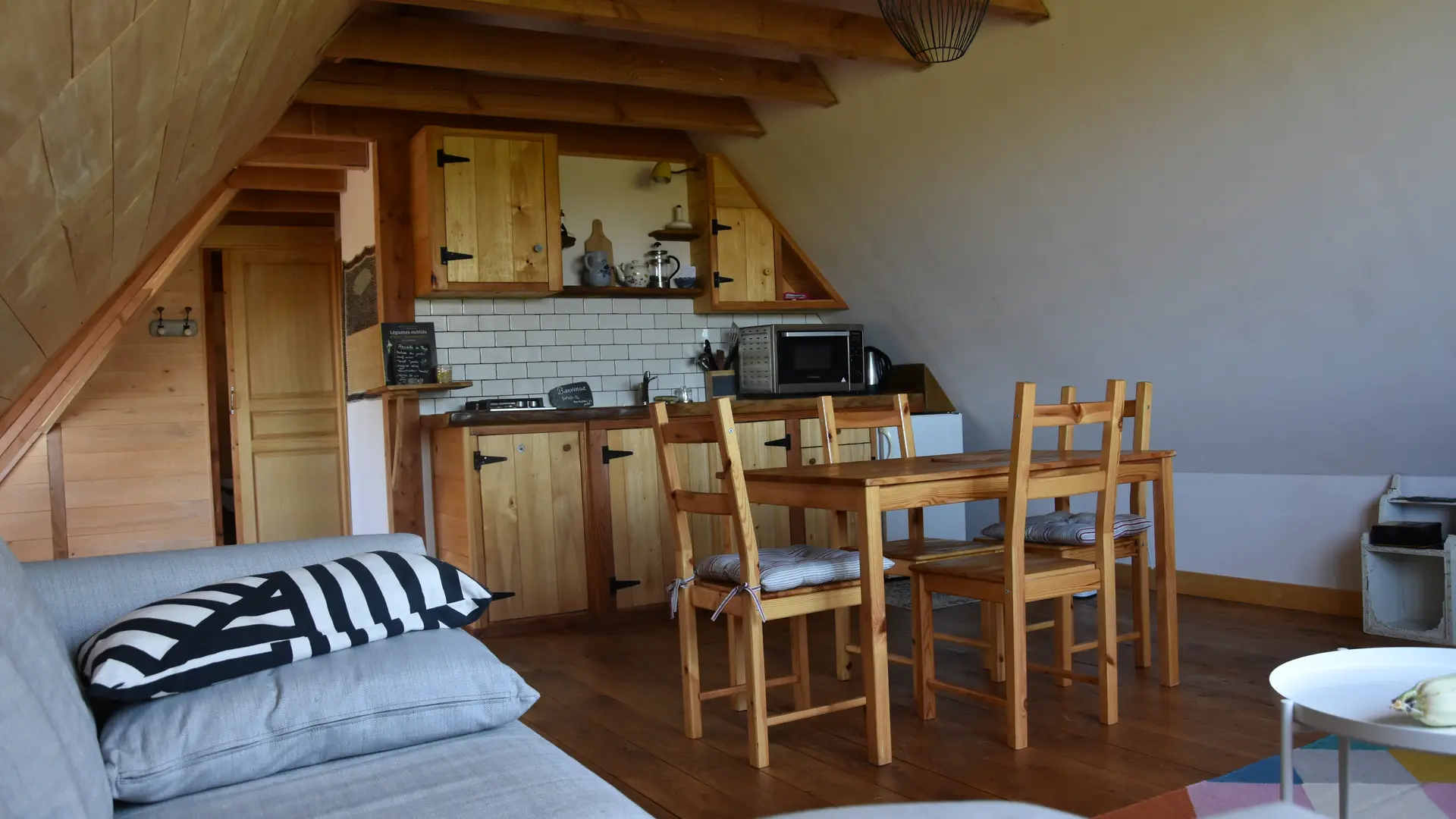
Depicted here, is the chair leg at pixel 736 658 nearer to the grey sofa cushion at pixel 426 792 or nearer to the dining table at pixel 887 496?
the dining table at pixel 887 496

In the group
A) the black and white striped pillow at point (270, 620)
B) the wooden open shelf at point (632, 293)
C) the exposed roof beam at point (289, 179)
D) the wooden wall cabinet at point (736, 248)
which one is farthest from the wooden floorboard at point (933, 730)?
the exposed roof beam at point (289, 179)

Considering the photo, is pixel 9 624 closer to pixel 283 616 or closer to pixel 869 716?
pixel 283 616

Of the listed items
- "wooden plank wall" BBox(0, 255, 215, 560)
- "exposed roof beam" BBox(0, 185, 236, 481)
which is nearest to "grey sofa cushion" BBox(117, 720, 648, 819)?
"exposed roof beam" BBox(0, 185, 236, 481)

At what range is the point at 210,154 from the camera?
3426mm

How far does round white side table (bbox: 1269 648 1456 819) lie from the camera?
1.59m

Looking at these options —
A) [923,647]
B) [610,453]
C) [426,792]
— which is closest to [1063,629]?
[923,647]

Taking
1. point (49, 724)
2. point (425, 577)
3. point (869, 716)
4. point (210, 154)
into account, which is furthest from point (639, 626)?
point (49, 724)

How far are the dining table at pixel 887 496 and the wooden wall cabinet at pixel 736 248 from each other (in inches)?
95.8

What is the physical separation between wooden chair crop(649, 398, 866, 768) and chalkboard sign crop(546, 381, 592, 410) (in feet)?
7.76

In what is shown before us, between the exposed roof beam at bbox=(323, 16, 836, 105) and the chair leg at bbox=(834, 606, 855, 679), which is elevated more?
the exposed roof beam at bbox=(323, 16, 836, 105)

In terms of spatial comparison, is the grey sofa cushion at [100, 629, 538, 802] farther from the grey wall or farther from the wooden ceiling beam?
the wooden ceiling beam

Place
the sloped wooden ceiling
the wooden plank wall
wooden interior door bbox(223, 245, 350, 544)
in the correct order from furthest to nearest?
wooden interior door bbox(223, 245, 350, 544) → the wooden plank wall → the sloped wooden ceiling

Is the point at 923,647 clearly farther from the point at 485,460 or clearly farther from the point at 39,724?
the point at 39,724

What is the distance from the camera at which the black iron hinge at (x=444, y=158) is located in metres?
4.96
